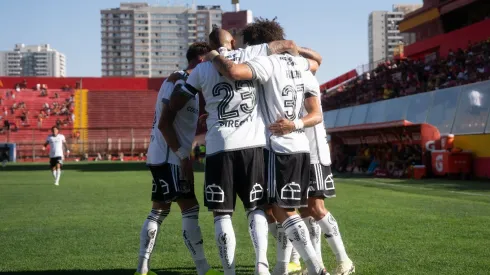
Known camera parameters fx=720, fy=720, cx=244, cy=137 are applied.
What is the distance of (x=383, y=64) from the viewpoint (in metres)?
49.2

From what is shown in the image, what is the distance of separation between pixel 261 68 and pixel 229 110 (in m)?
0.44

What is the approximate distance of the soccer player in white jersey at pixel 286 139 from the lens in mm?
6059

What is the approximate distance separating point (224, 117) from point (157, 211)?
155cm

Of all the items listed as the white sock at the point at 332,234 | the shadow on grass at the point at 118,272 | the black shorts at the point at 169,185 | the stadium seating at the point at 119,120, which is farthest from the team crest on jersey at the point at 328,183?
the stadium seating at the point at 119,120

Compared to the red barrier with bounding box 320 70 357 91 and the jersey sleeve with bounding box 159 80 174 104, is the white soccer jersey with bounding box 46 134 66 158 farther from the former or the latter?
the red barrier with bounding box 320 70 357 91

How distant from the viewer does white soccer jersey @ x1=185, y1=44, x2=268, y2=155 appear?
6016mm

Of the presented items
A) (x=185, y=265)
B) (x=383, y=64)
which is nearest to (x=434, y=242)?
(x=185, y=265)

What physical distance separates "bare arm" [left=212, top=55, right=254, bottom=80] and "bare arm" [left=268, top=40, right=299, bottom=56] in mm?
449

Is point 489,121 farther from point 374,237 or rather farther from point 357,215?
point 374,237

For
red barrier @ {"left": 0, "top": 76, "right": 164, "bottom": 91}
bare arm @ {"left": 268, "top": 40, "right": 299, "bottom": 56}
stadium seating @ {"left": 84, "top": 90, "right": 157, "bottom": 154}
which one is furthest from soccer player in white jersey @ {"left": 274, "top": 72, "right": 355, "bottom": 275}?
red barrier @ {"left": 0, "top": 76, "right": 164, "bottom": 91}

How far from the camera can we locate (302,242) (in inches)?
239

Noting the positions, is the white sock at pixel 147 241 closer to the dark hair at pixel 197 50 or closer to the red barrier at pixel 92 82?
the dark hair at pixel 197 50

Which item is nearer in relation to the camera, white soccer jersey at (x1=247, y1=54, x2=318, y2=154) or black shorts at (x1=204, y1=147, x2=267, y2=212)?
black shorts at (x1=204, y1=147, x2=267, y2=212)

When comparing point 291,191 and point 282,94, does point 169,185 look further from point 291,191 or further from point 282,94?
point 282,94
